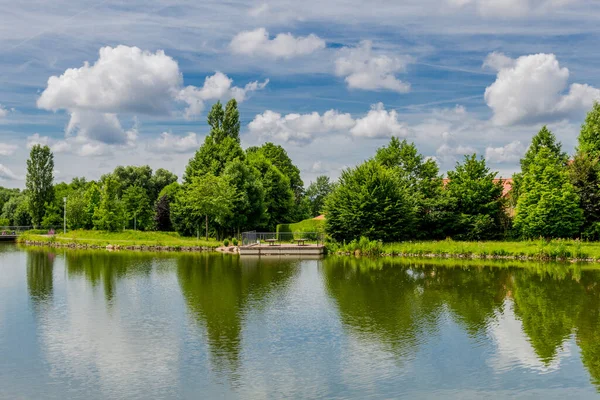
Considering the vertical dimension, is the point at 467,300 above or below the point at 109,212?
below

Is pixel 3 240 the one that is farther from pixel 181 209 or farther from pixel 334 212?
pixel 334 212

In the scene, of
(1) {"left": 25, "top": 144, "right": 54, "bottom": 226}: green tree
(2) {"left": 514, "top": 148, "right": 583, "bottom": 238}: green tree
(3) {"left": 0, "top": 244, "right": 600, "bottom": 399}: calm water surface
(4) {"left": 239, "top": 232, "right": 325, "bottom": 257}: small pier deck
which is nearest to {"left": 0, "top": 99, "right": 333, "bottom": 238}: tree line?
(1) {"left": 25, "top": 144, "right": 54, "bottom": 226}: green tree

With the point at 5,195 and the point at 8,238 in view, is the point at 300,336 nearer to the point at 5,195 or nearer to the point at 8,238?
the point at 8,238

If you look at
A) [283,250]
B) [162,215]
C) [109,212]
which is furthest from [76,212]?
[283,250]

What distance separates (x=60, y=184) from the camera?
4203 inches

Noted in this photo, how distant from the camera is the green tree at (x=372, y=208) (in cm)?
4822

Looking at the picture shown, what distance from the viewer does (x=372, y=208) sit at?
48.4 metres

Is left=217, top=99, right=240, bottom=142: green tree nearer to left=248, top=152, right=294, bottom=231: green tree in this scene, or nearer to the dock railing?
left=248, top=152, right=294, bottom=231: green tree

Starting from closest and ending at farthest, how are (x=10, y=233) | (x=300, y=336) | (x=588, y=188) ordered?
(x=300, y=336) → (x=588, y=188) → (x=10, y=233)

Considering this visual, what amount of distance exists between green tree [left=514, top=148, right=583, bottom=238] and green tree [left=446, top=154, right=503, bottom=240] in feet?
11.1

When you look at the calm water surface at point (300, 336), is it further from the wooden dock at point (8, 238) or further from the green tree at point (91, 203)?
the wooden dock at point (8, 238)

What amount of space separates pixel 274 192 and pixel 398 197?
964 inches

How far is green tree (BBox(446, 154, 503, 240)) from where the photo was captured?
49.8 m

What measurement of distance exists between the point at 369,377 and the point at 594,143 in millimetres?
46875
